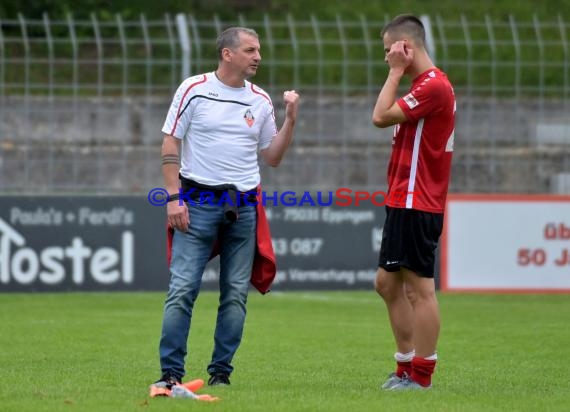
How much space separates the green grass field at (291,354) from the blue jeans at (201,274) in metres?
0.27

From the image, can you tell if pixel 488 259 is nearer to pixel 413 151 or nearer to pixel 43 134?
pixel 43 134

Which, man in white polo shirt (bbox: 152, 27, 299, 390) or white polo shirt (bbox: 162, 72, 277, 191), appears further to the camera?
white polo shirt (bbox: 162, 72, 277, 191)

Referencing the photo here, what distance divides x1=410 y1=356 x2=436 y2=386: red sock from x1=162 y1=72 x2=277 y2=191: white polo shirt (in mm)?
1350

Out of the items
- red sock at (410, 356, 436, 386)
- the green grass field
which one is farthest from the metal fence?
red sock at (410, 356, 436, 386)

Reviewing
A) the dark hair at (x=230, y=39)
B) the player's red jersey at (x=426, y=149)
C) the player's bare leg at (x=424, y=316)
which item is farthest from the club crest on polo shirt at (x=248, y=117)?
the player's bare leg at (x=424, y=316)

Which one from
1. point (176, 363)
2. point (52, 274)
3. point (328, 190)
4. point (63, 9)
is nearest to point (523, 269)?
point (328, 190)

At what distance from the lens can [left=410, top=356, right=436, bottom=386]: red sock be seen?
297 inches

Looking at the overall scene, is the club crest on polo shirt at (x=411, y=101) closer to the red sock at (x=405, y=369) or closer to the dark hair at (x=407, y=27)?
the dark hair at (x=407, y=27)

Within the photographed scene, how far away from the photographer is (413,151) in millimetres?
7535

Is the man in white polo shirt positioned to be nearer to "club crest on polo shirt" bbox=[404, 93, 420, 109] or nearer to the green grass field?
the green grass field

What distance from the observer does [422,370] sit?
298 inches

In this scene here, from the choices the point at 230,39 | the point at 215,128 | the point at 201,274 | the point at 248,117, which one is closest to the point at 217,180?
the point at 215,128

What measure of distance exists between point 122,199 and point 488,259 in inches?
175

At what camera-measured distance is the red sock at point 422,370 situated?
297 inches
